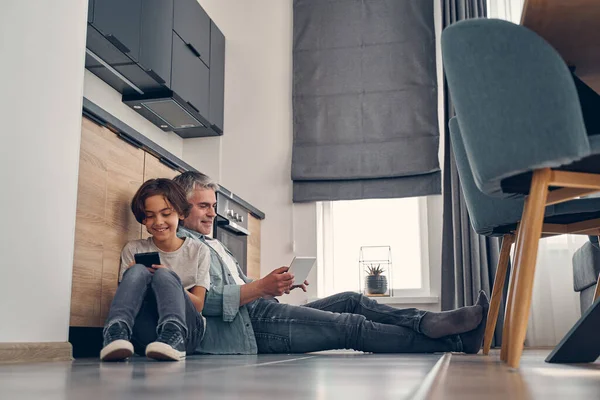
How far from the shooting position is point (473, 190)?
2328mm

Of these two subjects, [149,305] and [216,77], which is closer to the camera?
[149,305]

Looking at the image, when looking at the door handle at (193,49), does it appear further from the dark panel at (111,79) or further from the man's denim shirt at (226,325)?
the man's denim shirt at (226,325)

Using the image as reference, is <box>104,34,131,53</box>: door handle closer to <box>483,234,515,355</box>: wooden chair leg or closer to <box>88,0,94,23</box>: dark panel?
<box>88,0,94,23</box>: dark panel

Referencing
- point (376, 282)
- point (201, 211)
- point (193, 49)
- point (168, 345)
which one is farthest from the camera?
point (376, 282)

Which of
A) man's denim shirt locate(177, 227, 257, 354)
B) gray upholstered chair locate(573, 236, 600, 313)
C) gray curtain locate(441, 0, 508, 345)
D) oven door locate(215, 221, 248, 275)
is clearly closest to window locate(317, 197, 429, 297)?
gray curtain locate(441, 0, 508, 345)

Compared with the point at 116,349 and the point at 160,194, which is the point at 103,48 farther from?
the point at 116,349

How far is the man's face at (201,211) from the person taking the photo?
8.52ft

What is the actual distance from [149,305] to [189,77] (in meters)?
2.35

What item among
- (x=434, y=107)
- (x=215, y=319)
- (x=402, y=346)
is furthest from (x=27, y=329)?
(x=434, y=107)

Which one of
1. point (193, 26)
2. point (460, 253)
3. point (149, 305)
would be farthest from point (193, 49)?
point (149, 305)

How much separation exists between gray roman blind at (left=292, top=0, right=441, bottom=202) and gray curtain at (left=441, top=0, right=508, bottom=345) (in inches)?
5.2

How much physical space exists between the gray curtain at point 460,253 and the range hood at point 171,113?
1.57 m

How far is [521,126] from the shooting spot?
5.08ft

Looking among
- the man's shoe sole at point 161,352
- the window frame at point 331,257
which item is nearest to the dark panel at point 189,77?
the window frame at point 331,257
